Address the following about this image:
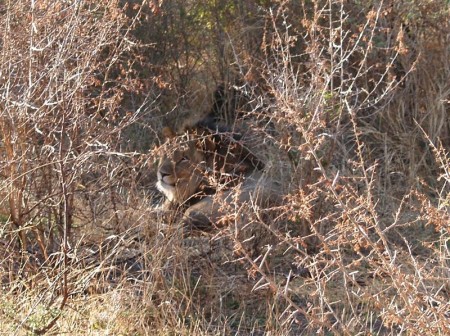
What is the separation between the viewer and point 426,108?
9.27 metres

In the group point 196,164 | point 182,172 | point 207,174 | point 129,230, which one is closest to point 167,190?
point 182,172

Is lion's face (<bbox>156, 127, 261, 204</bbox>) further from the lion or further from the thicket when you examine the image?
the thicket

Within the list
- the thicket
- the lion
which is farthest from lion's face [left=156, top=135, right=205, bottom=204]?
the thicket

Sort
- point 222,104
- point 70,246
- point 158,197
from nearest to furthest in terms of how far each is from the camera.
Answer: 1. point 70,246
2. point 158,197
3. point 222,104

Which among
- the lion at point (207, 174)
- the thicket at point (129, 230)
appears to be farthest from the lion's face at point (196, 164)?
the thicket at point (129, 230)

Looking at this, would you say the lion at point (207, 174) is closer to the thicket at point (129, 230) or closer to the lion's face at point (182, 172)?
the lion's face at point (182, 172)

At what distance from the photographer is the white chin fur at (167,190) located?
7551mm

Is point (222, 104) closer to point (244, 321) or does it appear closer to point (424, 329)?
point (244, 321)

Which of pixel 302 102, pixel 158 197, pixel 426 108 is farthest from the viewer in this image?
pixel 426 108

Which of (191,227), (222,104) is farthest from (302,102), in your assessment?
(222,104)

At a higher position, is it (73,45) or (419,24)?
(73,45)

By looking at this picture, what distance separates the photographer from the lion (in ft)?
23.1

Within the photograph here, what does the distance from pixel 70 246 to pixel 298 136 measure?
2.10 m

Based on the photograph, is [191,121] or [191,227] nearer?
[191,227]
